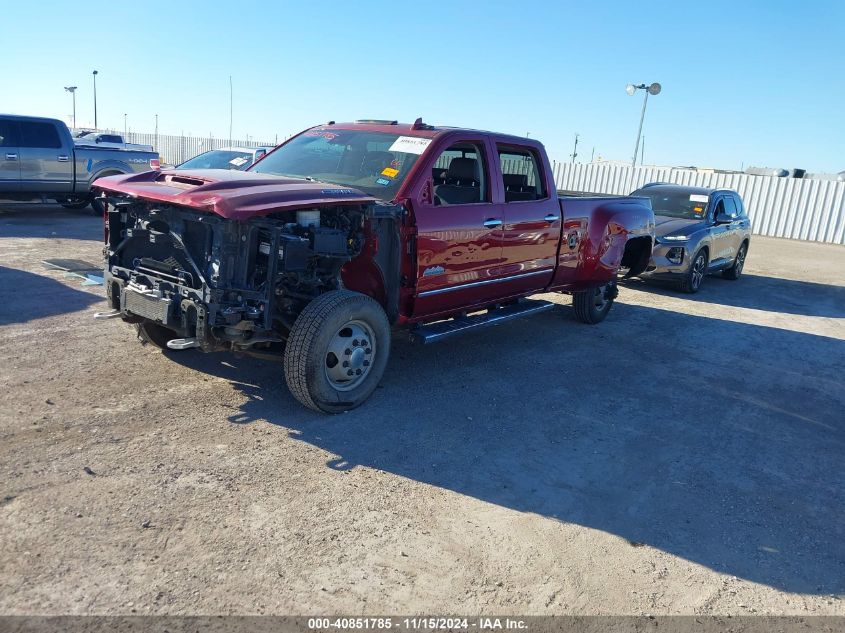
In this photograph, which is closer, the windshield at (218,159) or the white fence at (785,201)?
the windshield at (218,159)

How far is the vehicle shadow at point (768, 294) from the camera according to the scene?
11.1 metres

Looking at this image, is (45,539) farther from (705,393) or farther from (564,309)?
(564,309)

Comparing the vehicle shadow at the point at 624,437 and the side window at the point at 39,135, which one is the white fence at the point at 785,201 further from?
the vehicle shadow at the point at 624,437

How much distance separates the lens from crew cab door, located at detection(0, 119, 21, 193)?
43.3 ft

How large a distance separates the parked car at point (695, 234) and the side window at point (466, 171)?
5.50 m

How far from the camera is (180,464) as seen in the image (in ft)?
12.9

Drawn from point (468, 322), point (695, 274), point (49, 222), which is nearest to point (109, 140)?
point (49, 222)

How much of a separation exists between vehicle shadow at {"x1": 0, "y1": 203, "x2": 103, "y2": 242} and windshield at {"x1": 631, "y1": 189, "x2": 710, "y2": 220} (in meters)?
9.86

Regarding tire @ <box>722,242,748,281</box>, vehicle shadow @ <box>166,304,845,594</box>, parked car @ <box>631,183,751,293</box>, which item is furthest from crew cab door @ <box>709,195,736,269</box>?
vehicle shadow @ <box>166,304,845,594</box>

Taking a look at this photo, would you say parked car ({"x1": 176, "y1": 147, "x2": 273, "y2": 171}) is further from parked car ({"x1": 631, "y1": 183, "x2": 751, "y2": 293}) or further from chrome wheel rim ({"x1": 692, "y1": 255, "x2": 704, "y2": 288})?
chrome wheel rim ({"x1": 692, "y1": 255, "x2": 704, "y2": 288})

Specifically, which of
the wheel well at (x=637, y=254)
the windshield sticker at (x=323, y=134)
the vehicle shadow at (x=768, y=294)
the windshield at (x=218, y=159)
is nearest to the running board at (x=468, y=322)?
the windshield sticker at (x=323, y=134)

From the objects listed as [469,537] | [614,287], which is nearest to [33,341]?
[469,537]

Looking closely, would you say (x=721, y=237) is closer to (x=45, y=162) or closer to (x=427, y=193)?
(x=427, y=193)

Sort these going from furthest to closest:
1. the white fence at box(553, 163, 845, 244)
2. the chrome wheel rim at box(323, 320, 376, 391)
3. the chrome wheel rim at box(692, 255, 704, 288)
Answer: the white fence at box(553, 163, 845, 244), the chrome wheel rim at box(692, 255, 704, 288), the chrome wheel rim at box(323, 320, 376, 391)
